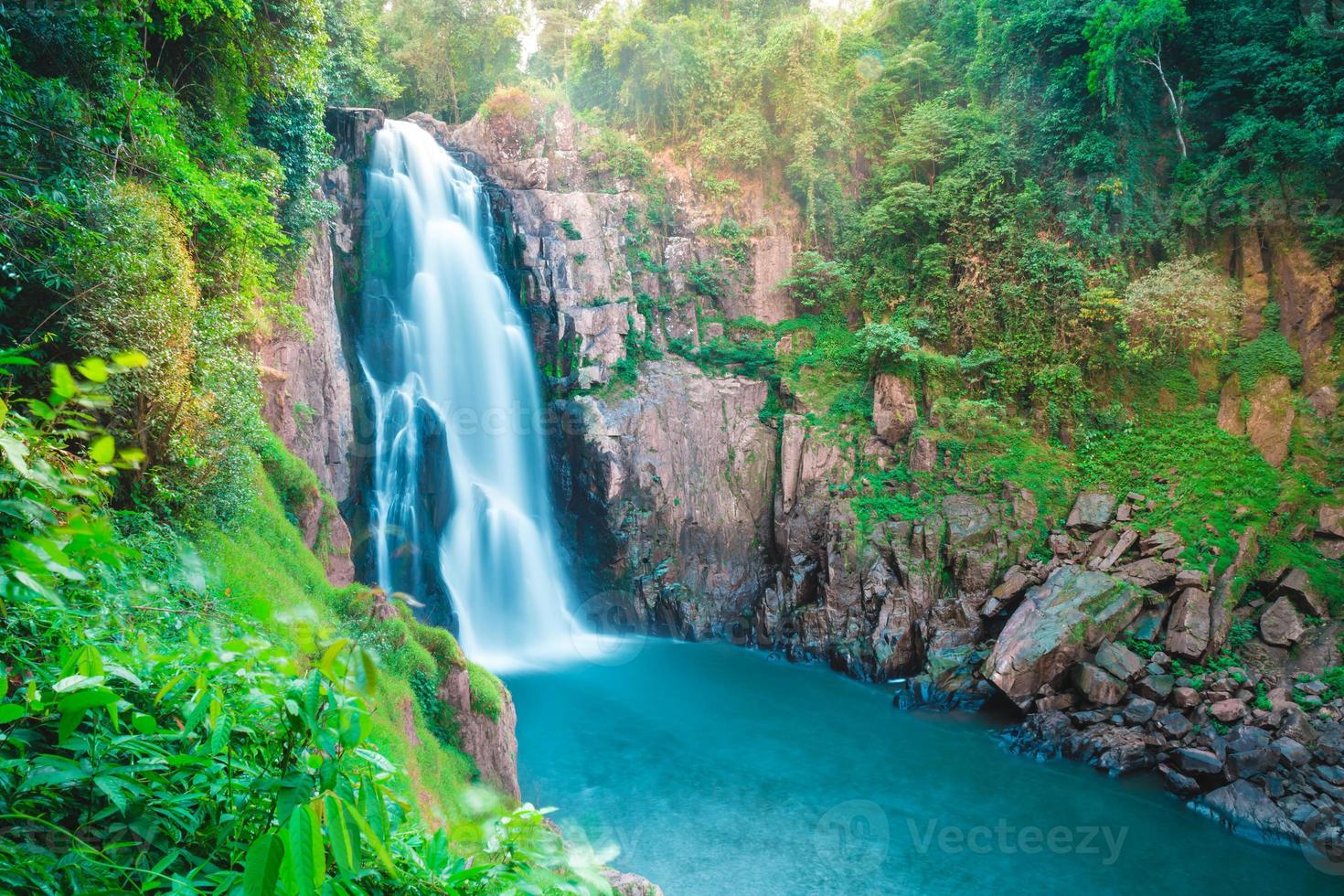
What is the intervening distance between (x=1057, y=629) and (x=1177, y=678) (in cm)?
183

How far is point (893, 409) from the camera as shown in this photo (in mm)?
16953

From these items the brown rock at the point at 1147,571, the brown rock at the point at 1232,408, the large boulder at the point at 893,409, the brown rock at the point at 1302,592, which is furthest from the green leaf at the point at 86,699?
the brown rock at the point at 1232,408

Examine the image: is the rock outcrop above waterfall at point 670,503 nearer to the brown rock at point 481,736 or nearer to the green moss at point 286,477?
the green moss at point 286,477

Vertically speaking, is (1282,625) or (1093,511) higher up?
(1093,511)

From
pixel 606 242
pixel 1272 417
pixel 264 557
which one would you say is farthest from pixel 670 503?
pixel 1272 417

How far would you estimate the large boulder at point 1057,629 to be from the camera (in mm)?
11703

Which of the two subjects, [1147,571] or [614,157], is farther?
[614,157]

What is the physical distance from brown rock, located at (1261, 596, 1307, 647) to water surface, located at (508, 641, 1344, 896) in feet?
11.5

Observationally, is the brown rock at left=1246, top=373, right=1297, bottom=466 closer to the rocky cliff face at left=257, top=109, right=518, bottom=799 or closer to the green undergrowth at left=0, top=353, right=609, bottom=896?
the rocky cliff face at left=257, top=109, right=518, bottom=799

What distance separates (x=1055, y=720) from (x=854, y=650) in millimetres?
4109

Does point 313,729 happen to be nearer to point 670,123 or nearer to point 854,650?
point 854,650

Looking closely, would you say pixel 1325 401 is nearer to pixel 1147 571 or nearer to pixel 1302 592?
pixel 1302 592

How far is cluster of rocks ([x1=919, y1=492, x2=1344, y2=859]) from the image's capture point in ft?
30.3

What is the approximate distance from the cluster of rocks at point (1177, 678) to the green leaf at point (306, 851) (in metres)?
12.0
